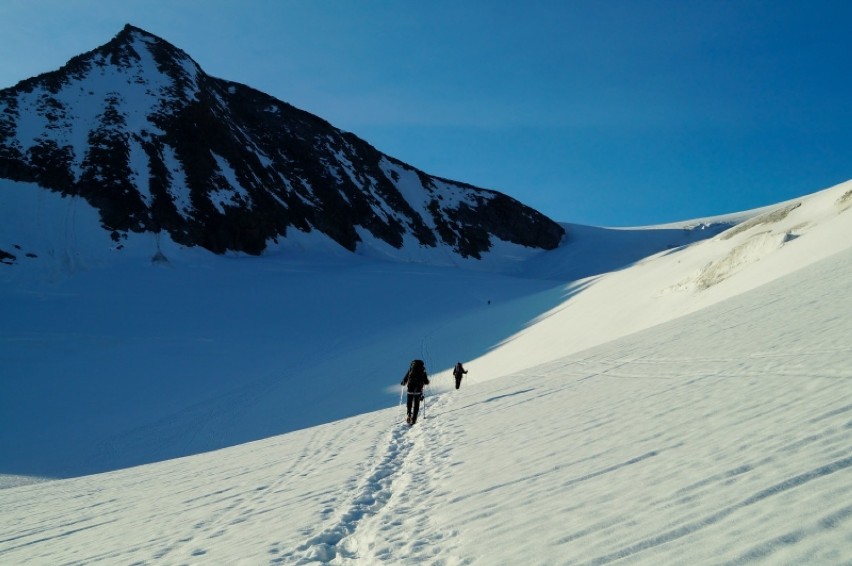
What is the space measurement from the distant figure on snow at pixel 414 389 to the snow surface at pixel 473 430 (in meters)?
0.70

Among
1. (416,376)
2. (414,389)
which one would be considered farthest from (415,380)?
(414,389)

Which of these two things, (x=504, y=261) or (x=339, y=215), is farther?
(x=504, y=261)

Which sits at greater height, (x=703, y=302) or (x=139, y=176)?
(x=139, y=176)

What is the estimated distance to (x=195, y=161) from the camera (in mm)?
60906

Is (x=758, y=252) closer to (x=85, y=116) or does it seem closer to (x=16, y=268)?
(x=16, y=268)

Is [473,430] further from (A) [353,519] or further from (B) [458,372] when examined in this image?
(B) [458,372]

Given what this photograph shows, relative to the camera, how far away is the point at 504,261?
90.1 meters

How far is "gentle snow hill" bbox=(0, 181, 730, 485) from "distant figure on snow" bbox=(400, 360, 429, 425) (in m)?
5.89

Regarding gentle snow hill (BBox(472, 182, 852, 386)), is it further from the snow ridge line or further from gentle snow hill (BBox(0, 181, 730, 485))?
the snow ridge line

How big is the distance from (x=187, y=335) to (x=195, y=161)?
3853cm

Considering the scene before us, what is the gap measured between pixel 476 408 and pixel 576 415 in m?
3.80

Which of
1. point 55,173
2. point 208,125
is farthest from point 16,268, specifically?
point 208,125

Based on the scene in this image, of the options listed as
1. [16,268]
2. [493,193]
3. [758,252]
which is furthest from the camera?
[493,193]

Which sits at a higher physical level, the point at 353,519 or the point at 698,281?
the point at 698,281
